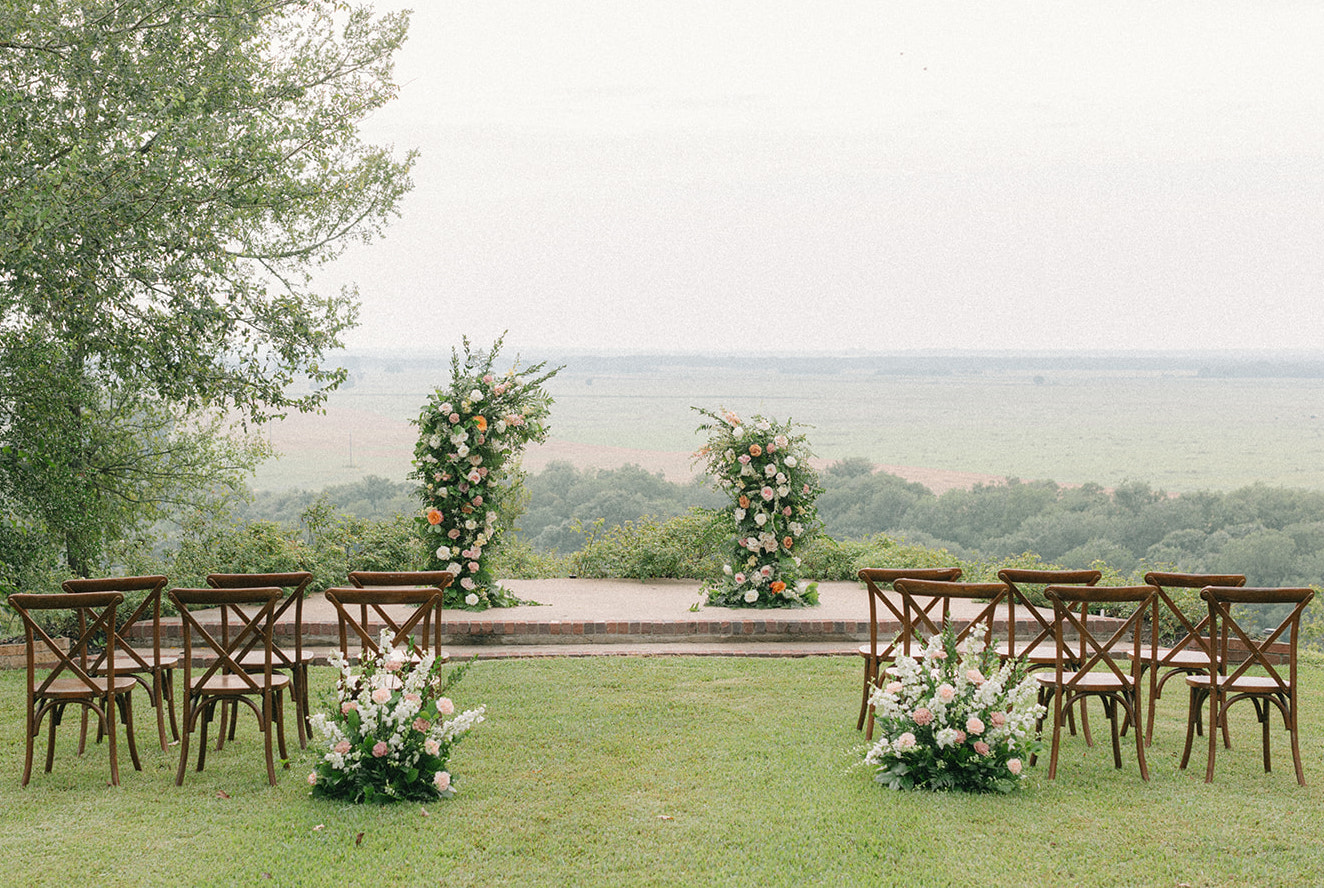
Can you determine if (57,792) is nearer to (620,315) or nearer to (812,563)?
(812,563)

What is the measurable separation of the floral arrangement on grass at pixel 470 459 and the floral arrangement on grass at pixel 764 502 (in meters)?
1.62

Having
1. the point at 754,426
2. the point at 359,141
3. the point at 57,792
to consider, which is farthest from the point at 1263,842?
the point at 359,141

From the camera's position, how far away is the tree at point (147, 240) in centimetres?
729

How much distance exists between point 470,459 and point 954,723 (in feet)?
17.2

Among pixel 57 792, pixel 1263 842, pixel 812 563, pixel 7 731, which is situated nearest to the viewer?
pixel 1263 842

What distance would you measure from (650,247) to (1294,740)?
25565 millimetres

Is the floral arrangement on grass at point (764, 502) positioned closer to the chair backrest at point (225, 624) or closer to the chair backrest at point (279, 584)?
the chair backrest at point (279, 584)

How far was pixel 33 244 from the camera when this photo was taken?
6836mm

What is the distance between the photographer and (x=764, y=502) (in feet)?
30.4

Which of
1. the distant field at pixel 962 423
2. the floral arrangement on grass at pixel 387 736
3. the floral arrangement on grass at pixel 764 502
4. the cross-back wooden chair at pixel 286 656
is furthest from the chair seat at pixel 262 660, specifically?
the distant field at pixel 962 423

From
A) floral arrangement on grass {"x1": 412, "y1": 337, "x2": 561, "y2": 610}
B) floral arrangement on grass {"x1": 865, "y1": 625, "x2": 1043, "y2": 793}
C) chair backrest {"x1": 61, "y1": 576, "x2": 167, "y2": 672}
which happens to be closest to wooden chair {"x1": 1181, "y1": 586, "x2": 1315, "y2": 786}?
floral arrangement on grass {"x1": 865, "y1": 625, "x2": 1043, "y2": 793}

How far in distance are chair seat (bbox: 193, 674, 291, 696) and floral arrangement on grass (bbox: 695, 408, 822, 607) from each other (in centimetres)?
491

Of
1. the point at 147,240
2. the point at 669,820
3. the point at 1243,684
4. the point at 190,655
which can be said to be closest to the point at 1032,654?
the point at 1243,684

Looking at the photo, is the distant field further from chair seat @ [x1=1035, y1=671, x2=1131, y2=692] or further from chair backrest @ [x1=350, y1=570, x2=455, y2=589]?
chair seat @ [x1=1035, y1=671, x2=1131, y2=692]
